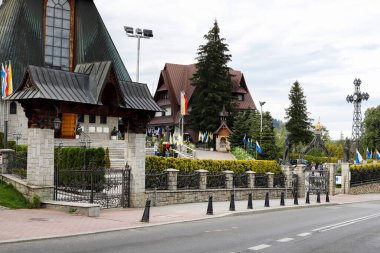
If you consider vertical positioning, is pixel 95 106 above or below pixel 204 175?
above

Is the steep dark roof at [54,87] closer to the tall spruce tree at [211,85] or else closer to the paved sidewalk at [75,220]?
the paved sidewalk at [75,220]

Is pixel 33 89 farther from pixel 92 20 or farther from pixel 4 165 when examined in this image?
pixel 92 20

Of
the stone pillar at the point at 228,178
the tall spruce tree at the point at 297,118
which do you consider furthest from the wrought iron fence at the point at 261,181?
the tall spruce tree at the point at 297,118

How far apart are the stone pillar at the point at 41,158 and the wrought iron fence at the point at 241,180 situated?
43.7 feet

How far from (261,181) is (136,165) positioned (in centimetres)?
1294

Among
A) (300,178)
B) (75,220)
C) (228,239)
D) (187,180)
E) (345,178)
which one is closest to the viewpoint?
(228,239)

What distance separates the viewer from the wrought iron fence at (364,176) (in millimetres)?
43312

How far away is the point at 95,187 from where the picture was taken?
2077cm

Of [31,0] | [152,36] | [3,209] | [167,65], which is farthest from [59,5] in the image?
[3,209]

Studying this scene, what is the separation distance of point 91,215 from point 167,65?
60155mm

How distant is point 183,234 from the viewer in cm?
1392

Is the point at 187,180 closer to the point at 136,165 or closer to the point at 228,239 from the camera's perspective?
the point at 136,165

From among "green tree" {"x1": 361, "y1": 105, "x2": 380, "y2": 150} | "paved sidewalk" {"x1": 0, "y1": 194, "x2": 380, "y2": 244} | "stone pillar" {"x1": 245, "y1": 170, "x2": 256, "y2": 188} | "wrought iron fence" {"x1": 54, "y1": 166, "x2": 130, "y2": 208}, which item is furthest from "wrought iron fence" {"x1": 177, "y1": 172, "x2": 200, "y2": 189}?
"green tree" {"x1": 361, "y1": 105, "x2": 380, "y2": 150}

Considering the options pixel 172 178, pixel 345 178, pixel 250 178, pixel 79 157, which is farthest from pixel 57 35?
pixel 172 178
